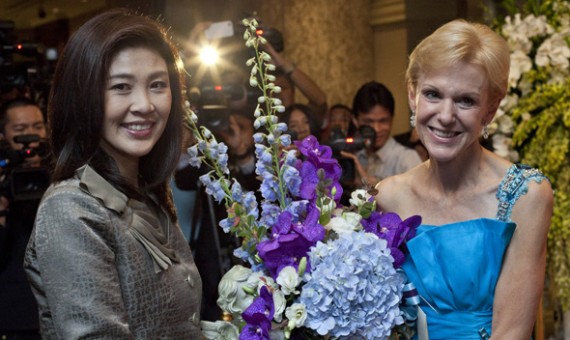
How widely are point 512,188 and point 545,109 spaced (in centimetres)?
168

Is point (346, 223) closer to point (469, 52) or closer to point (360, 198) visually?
point (360, 198)

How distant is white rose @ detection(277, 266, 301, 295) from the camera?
178cm

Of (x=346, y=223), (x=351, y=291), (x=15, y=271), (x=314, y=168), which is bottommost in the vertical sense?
(x=15, y=271)

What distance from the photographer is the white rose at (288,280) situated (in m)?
1.78

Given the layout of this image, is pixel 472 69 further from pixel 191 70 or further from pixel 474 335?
pixel 191 70

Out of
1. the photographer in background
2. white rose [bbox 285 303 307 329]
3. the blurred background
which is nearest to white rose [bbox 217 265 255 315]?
white rose [bbox 285 303 307 329]

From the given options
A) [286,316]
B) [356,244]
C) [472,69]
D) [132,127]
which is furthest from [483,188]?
[132,127]

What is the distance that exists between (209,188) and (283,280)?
25 cm

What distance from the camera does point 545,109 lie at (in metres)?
3.73

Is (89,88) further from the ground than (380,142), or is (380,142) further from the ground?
(89,88)

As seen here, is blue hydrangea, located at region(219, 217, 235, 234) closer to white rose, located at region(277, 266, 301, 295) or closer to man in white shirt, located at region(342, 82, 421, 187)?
white rose, located at region(277, 266, 301, 295)

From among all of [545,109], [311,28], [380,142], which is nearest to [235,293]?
[545,109]

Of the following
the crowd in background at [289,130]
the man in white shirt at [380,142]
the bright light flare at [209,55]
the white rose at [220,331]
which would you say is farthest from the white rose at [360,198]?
the bright light flare at [209,55]

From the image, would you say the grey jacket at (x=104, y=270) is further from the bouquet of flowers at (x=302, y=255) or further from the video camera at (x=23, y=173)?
the video camera at (x=23, y=173)
